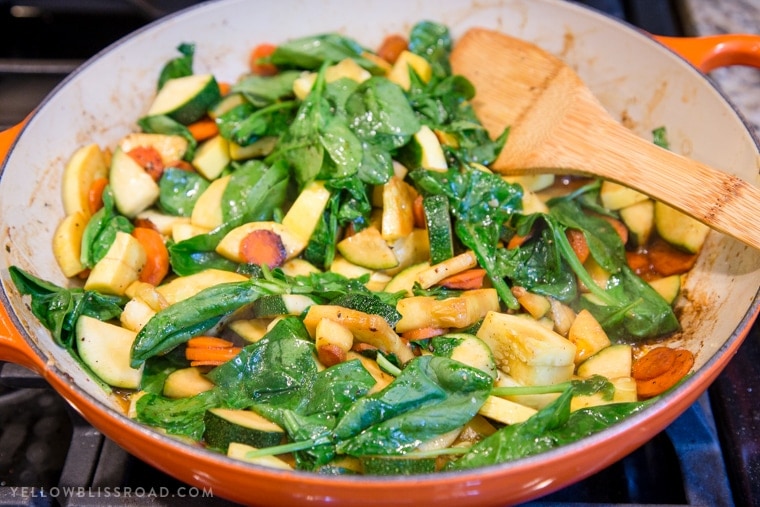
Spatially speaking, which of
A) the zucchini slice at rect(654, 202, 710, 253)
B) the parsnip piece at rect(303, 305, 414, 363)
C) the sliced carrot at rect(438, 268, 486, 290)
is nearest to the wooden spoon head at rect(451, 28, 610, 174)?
the zucchini slice at rect(654, 202, 710, 253)

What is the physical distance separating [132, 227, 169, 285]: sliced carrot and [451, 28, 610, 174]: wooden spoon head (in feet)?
3.40

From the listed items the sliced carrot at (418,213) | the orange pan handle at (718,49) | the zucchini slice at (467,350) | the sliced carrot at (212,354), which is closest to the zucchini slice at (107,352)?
the sliced carrot at (212,354)

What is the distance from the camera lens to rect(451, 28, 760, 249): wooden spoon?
5.25 ft

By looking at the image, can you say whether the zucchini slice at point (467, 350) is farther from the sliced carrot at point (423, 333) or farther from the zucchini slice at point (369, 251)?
the zucchini slice at point (369, 251)

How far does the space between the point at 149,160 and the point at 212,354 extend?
2.55ft

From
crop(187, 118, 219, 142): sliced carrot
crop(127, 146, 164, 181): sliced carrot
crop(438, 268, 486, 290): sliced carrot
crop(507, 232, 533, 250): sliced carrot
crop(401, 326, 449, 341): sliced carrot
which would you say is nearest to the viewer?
crop(401, 326, 449, 341): sliced carrot

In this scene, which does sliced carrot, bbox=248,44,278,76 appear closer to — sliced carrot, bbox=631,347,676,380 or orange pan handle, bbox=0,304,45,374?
orange pan handle, bbox=0,304,45,374

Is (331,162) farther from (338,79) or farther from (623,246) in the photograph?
(623,246)

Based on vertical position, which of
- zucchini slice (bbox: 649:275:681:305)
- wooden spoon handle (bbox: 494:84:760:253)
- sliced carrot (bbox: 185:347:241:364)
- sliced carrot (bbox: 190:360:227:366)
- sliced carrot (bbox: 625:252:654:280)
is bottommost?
sliced carrot (bbox: 190:360:227:366)

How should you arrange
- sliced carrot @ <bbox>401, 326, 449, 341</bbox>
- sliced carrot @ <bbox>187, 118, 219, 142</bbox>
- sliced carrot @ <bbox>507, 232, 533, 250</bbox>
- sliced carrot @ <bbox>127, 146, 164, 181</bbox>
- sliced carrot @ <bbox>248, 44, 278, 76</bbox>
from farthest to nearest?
sliced carrot @ <bbox>248, 44, 278, 76</bbox> < sliced carrot @ <bbox>187, 118, 219, 142</bbox> < sliced carrot @ <bbox>127, 146, 164, 181</bbox> < sliced carrot @ <bbox>507, 232, 533, 250</bbox> < sliced carrot @ <bbox>401, 326, 449, 341</bbox>

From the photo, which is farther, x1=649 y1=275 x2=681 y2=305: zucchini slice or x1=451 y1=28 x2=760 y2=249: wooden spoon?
x1=649 y1=275 x2=681 y2=305: zucchini slice

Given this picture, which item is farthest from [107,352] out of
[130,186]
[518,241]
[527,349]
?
[518,241]

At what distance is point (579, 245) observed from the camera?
1882 millimetres

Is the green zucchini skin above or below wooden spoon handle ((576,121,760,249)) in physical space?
below
